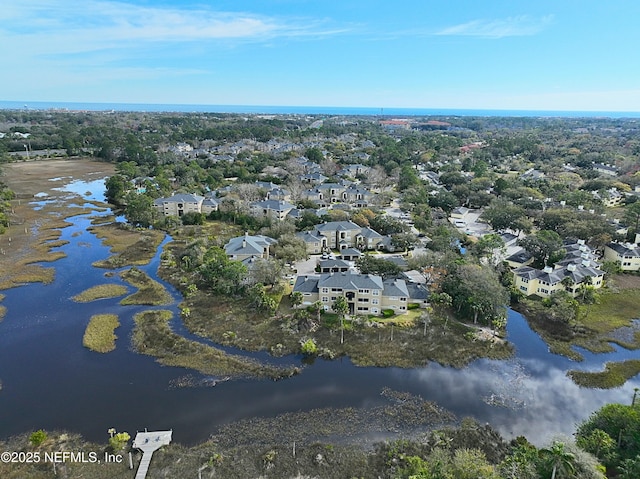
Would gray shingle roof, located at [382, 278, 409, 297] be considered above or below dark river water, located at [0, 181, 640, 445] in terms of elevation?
above

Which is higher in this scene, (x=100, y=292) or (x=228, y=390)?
(x=100, y=292)

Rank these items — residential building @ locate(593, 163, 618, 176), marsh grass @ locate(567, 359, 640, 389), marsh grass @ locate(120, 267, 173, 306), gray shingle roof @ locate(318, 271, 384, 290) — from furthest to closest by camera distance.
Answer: residential building @ locate(593, 163, 618, 176) < marsh grass @ locate(120, 267, 173, 306) < gray shingle roof @ locate(318, 271, 384, 290) < marsh grass @ locate(567, 359, 640, 389)

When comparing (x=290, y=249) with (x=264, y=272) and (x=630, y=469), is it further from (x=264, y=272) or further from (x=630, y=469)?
(x=630, y=469)

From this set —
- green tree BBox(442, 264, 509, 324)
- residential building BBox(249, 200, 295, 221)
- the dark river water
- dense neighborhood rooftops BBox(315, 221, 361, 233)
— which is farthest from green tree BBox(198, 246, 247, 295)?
residential building BBox(249, 200, 295, 221)

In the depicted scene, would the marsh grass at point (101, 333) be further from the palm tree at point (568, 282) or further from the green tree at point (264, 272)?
the palm tree at point (568, 282)

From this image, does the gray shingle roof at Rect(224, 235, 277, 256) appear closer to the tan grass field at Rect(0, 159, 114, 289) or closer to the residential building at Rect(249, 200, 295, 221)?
the residential building at Rect(249, 200, 295, 221)

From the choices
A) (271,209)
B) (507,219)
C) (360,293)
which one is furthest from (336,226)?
(507,219)

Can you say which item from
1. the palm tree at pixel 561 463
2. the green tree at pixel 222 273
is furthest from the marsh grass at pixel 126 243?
the palm tree at pixel 561 463
